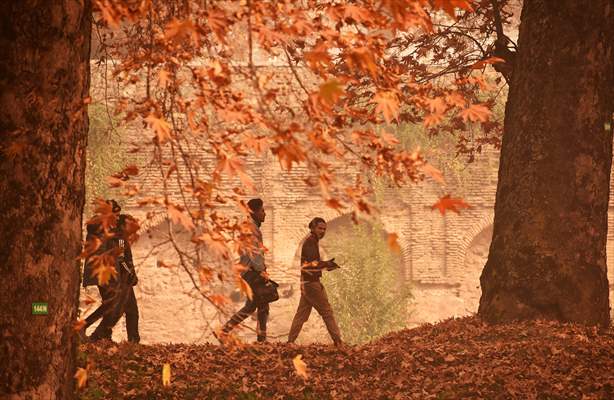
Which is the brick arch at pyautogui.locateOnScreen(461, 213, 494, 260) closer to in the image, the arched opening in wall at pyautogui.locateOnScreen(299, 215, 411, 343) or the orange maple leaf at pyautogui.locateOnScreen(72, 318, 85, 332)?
the arched opening in wall at pyautogui.locateOnScreen(299, 215, 411, 343)

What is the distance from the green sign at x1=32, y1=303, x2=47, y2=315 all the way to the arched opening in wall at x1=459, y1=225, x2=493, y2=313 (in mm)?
16837

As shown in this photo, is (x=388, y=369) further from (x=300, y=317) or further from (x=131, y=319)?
(x=131, y=319)

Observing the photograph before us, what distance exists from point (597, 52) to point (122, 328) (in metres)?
13.8

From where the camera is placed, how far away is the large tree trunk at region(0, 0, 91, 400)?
517cm

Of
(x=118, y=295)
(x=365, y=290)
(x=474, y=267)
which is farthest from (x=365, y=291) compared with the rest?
(x=118, y=295)

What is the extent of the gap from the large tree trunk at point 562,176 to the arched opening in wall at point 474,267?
39.7 feet

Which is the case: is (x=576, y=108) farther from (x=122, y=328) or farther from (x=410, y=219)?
(x=122, y=328)

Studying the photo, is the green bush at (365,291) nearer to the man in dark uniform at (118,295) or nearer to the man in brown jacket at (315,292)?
the man in brown jacket at (315,292)

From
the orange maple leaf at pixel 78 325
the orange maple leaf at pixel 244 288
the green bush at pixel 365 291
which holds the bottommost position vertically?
the green bush at pixel 365 291

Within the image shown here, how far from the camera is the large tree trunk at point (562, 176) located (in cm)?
911

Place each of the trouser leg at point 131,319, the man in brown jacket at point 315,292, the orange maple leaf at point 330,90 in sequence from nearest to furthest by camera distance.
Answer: the orange maple leaf at point 330,90 → the trouser leg at point 131,319 → the man in brown jacket at point 315,292

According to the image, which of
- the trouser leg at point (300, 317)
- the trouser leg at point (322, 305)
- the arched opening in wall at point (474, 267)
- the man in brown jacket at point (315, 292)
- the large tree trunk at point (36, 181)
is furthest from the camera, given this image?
the arched opening in wall at point (474, 267)

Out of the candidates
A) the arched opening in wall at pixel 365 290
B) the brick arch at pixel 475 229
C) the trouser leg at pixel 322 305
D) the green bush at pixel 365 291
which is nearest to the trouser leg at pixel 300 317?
the trouser leg at pixel 322 305

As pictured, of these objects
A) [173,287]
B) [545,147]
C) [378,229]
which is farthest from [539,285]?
[173,287]
